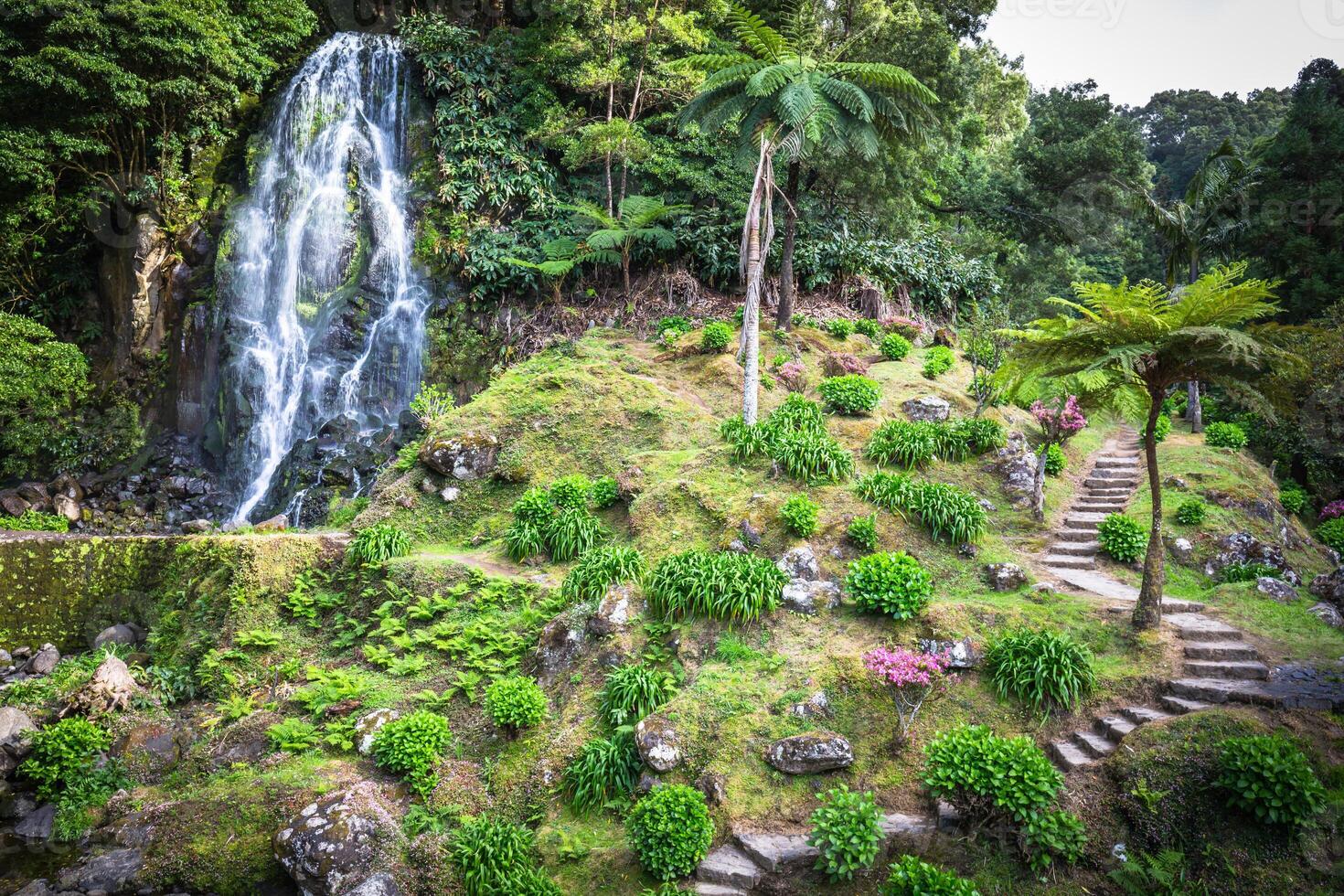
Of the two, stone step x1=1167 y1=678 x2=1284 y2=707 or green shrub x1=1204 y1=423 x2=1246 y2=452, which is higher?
green shrub x1=1204 y1=423 x2=1246 y2=452

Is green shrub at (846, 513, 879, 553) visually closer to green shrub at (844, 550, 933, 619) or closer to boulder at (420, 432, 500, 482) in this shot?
green shrub at (844, 550, 933, 619)

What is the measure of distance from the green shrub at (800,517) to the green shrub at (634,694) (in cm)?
269

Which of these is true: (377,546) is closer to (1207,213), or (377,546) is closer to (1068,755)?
(1068,755)

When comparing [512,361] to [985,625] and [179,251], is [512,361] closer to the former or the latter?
[179,251]

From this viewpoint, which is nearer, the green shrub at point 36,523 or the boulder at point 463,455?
the boulder at point 463,455

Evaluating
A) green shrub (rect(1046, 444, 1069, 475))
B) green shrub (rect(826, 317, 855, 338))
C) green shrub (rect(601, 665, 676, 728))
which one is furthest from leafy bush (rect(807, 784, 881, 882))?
green shrub (rect(826, 317, 855, 338))

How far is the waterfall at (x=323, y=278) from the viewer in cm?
1628

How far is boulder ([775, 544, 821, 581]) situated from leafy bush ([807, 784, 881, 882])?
2.96 metres

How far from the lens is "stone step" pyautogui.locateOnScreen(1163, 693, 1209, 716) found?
6.71 m

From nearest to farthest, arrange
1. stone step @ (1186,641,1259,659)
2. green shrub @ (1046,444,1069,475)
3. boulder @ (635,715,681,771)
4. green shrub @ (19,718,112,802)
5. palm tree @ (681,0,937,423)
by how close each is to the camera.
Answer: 1. boulder @ (635,715,681,771)
2. stone step @ (1186,641,1259,659)
3. green shrub @ (19,718,112,802)
4. palm tree @ (681,0,937,423)
5. green shrub @ (1046,444,1069,475)

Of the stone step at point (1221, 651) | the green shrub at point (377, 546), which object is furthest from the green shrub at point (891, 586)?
the green shrub at point (377, 546)

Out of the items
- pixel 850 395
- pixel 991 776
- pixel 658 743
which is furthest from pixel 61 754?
pixel 850 395

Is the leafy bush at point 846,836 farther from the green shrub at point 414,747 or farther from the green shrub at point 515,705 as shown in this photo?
the green shrub at point 414,747

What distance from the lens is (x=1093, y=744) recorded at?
6660mm
